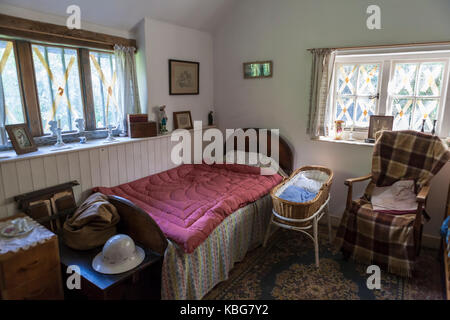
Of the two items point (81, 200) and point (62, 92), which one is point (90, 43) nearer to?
point (62, 92)

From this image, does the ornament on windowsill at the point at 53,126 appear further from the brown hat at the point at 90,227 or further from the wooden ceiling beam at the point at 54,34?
the brown hat at the point at 90,227

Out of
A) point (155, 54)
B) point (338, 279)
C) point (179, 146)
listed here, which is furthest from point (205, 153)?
point (338, 279)

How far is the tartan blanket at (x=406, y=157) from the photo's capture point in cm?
266

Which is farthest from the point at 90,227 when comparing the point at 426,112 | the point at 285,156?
the point at 426,112

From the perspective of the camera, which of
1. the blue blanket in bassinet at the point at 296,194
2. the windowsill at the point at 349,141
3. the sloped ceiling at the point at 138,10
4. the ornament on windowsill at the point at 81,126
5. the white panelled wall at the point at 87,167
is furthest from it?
the windowsill at the point at 349,141

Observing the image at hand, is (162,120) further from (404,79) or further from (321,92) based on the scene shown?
(404,79)

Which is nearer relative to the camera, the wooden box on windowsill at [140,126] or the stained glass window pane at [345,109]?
the wooden box on windowsill at [140,126]

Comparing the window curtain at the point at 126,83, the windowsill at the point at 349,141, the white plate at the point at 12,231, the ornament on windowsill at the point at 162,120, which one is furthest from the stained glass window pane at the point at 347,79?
the white plate at the point at 12,231

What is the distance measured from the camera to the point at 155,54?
3.29 metres

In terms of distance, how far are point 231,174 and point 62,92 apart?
1.84m

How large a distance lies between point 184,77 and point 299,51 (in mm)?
1371

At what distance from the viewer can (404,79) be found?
3.06 m

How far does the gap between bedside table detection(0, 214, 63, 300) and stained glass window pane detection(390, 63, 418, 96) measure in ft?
10.9


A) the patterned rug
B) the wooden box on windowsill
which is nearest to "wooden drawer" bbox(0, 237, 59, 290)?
the patterned rug
